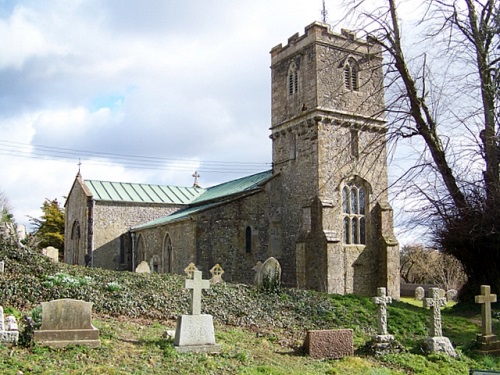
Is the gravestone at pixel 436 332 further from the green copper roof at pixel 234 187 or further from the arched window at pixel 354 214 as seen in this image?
the green copper roof at pixel 234 187

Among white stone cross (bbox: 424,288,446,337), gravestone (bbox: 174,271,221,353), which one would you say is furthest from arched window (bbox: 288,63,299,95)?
gravestone (bbox: 174,271,221,353)

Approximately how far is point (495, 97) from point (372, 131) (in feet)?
39.6

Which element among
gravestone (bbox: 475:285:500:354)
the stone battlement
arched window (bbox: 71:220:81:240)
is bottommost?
gravestone (bbox: 475:285:500:354)

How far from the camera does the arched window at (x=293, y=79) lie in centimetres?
2755

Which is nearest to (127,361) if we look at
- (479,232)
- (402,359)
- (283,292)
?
(402,359)

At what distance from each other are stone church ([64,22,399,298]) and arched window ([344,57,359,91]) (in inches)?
2.0

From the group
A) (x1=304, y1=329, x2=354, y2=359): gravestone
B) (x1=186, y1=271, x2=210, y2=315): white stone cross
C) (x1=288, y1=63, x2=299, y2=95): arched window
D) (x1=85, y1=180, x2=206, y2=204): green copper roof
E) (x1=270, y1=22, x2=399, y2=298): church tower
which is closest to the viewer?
(x1=186, y1=271, x2=210, y2=315): white stone cross

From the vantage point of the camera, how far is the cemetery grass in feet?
27.9

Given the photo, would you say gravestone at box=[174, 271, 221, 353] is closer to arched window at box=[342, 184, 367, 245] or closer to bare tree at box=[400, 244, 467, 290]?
arched window at box=[342, 184, 367, 245]

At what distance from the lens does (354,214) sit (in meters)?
26.4

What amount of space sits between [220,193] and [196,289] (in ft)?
75.2

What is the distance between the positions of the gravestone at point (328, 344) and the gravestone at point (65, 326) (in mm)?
3782

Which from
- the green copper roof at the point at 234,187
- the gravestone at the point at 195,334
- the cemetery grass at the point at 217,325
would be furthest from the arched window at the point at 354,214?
the gravestone at the point at 195,334

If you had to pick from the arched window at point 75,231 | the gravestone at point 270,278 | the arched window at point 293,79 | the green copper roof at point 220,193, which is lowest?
the gravestone at point 270,278
